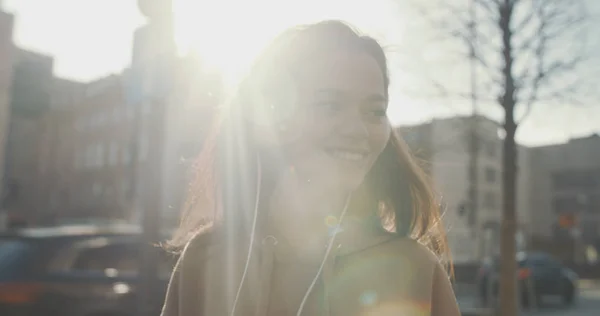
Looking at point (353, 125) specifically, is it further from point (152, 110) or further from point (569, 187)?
point (569, 187)

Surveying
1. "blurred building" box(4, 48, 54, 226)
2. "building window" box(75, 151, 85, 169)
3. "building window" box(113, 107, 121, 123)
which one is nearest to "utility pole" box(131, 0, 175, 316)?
"blurred building" box(4, 48, 54, 226)

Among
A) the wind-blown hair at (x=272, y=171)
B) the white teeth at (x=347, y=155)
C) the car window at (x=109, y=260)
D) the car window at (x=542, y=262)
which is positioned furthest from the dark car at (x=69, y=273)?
the car window at (x=542, y=262)

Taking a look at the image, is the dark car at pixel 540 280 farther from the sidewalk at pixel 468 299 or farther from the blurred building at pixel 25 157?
the blurred building at pixel 25 157

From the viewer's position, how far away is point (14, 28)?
122ft

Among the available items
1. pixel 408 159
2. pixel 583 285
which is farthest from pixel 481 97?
pixel 583 285

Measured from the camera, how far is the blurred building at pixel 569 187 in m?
65.1

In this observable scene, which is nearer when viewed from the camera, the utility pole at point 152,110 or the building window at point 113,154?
the utility pole at point 152,110

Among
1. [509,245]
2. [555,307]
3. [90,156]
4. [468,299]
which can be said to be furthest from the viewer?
[90,156]

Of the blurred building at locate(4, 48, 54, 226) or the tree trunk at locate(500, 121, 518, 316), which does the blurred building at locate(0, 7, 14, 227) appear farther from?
the tree trunk at locate(500, 121, 518, 316)

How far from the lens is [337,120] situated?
1.25m

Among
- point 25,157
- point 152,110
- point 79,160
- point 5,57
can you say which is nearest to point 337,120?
point 152,110

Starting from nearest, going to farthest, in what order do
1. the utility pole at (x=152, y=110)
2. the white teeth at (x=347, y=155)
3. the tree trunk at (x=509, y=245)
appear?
the white teeth at (x=347, y=155) → the utility pole at (x=152, y=110) → the tree trunk at (x=509, y=245)

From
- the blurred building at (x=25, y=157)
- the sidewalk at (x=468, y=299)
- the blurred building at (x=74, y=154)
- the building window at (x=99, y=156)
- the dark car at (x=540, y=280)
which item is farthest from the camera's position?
the blurred building at (x=25, y=157)

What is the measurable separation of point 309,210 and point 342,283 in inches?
6.2
